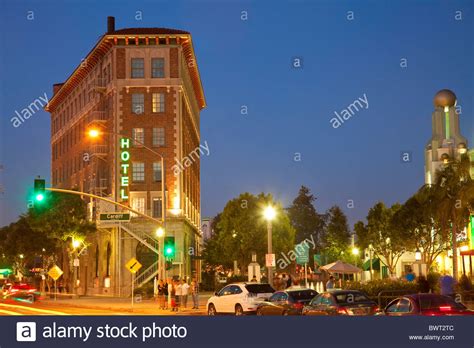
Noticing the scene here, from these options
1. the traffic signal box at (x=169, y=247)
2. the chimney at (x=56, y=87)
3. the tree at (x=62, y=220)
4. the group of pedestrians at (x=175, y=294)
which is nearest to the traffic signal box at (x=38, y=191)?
the traffic signal box at (x=169, y=247)

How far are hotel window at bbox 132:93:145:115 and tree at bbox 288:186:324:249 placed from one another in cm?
8419

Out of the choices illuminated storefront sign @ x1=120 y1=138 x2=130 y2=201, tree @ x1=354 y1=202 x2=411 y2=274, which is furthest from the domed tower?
illuminated storefront sign @ x1=120 y1=138 x2=130 y2=201

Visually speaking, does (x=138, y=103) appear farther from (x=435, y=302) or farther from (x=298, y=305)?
(x=435, y=302)

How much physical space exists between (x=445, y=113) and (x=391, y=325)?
386 ft

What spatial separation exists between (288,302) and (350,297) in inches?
187

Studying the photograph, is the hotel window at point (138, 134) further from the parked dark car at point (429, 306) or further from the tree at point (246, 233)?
the parked dark car at point (429, 306)

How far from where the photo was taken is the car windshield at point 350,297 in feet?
79.8

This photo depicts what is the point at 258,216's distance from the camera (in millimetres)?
78938

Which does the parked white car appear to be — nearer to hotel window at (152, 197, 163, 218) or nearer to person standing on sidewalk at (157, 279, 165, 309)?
person standing on sidewalk at (157, 279, 165, 309)

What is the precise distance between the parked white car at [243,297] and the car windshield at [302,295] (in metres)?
2.81

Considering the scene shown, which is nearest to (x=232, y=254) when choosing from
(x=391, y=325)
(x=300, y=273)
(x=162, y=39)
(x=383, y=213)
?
(x=383, y=213)

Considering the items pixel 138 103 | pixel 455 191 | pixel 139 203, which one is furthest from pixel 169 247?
pixel 138 103

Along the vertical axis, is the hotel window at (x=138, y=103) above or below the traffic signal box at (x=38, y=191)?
above

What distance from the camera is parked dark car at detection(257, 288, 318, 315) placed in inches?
1115
